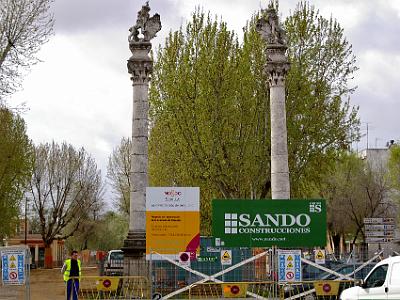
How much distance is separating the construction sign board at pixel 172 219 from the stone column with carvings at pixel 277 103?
8.43 m

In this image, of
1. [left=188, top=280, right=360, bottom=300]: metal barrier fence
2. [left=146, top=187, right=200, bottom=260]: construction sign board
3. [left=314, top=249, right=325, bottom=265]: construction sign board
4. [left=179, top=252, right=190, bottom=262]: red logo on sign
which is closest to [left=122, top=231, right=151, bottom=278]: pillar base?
[left=188, top=280, right=360, bottom=300]: metal barrier fence

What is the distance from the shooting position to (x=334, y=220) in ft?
213

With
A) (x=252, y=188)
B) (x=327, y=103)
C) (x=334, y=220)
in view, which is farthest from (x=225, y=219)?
(x=334, y=220)

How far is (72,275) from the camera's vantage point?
22.8 m

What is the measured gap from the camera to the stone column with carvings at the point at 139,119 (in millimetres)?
30734

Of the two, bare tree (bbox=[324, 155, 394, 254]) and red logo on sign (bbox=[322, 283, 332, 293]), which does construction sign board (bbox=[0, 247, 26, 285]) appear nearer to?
red logo on sign (bbox=[322, 283, 332, 293])

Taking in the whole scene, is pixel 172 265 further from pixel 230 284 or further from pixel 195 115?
pixel 195 115

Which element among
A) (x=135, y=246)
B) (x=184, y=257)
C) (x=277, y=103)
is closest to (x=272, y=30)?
(x=277, y=103)

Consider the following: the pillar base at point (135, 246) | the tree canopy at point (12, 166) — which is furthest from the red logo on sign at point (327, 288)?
the tree canopy at point (12, 166)

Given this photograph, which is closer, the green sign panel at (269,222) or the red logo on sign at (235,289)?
the red logo on sign at (235,289)

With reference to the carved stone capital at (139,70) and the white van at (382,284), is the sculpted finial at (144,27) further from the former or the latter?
the white van at (382,284)

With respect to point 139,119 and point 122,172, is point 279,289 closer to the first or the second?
A: point 139,119

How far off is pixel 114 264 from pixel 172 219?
16969 millimetres

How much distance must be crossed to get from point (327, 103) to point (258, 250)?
1486 centimetres
